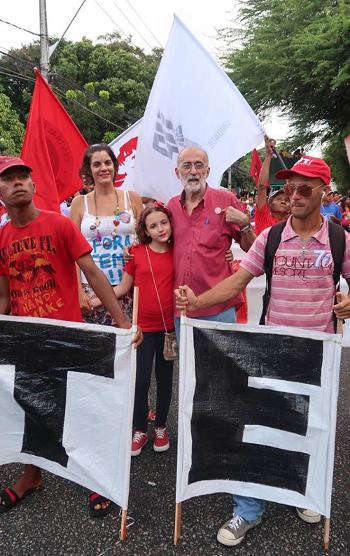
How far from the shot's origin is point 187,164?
2.55m

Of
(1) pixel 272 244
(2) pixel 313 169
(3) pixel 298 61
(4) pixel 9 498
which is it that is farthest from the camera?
(3) pixel 298 61

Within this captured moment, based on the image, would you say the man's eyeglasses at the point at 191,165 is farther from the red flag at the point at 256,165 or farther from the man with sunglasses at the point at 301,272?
the red flag at the point at 256,165

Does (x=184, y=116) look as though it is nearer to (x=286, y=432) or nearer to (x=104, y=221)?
(x=104, y=221)

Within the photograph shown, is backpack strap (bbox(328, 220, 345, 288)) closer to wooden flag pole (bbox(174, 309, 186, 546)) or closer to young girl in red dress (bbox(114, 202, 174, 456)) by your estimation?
young girl in red dress (bbox(114, 202, 174, 456))

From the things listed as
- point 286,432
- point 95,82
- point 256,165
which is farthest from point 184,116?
point 95,82

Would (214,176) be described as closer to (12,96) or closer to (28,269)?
(28,269)

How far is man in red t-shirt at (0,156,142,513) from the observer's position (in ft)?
7.57

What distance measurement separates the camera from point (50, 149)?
4336 millimetres

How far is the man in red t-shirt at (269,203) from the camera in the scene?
325 centimetres

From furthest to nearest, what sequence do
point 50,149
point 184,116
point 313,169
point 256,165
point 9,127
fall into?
point 9,127 < point 256,165 < point 50,149 < point 184,116 < point 313,169

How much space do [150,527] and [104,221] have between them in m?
1.86

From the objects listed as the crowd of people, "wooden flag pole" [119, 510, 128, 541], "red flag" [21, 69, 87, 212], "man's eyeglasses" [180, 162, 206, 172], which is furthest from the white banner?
"red flag" [21, 69, 87, 212]

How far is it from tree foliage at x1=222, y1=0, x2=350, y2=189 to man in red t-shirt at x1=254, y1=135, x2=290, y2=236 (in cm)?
862

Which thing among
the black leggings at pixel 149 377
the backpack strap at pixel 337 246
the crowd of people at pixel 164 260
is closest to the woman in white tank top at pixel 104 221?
the crowd of people at pixel 164 260
